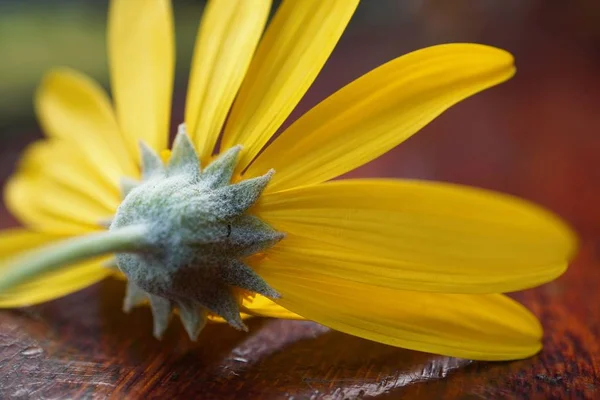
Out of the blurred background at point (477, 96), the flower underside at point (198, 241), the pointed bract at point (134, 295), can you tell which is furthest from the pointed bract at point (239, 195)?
the blurred background at point (477, 96)

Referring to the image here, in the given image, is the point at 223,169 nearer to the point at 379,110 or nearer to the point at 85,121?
the point at 379,110

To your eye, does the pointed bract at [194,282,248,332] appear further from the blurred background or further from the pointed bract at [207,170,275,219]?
the blurred background

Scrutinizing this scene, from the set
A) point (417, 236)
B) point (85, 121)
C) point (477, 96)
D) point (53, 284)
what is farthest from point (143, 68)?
point (477, 96)

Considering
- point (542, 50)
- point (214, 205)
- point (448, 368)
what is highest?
point (214, 205)

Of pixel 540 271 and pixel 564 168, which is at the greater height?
pixel 540 271

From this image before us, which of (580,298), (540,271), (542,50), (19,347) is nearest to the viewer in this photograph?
(540,271)

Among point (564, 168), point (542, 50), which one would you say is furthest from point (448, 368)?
point (542, 50)

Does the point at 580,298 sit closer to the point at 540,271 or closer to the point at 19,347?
the point at 540,271
